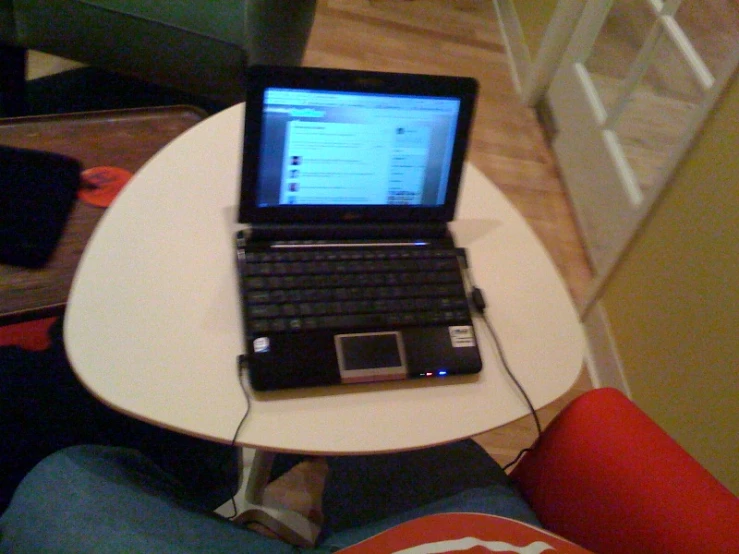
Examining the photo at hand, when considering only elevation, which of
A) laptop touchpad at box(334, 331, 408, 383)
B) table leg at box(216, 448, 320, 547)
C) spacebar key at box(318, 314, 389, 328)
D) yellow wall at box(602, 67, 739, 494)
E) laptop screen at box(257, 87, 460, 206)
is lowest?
table leg at box(216, 448, 320, 547)

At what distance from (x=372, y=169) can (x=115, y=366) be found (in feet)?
1.19

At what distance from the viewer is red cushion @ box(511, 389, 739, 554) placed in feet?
2.06

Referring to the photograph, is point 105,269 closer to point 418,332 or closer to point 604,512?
point 418,332

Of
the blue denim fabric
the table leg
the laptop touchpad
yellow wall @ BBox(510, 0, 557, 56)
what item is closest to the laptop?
the laptop touchpad

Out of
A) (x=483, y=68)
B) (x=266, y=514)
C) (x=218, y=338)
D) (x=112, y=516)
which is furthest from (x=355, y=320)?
(x=483, y=68)

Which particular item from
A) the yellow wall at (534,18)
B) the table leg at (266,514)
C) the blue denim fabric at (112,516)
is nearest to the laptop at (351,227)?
the blue denim fabric at (112,516)

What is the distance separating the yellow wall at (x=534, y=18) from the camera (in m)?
2.18

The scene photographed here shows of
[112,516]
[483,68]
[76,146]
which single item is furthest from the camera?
[483,68]

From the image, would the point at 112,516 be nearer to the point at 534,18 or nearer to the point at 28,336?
the point at 28,336

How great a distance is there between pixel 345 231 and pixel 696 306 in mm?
873

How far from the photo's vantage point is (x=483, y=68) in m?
2.42

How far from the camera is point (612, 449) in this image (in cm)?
70

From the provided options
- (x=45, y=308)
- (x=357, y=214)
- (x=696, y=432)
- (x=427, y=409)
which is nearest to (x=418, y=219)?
(x=357, y=214)

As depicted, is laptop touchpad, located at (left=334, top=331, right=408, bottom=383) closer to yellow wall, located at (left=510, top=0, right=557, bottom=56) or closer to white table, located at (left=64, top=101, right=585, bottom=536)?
white table, located at (left=64, top=101, right=585, bottom=536)
